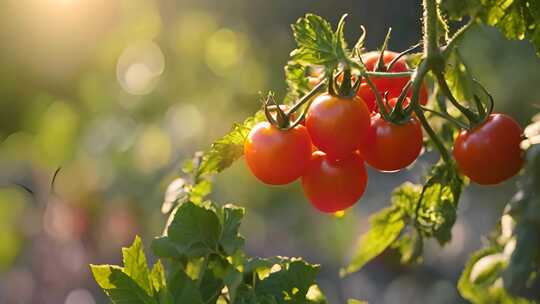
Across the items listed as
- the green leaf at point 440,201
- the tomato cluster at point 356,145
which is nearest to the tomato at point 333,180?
the tomato cluster at point 356,145

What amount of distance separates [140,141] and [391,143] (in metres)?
1.81

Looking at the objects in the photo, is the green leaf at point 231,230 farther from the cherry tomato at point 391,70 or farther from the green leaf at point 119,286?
the cherry tomato at point 391,70

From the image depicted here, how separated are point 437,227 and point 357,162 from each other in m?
0.17

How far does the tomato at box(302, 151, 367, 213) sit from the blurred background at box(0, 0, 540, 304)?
47.0 inches

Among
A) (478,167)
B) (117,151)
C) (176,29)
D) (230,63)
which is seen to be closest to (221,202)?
(117,151)

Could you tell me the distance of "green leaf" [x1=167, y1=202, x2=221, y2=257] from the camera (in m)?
0.99

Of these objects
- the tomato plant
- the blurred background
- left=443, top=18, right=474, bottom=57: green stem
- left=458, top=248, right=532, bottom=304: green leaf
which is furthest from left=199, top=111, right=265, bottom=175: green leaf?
the blurred background

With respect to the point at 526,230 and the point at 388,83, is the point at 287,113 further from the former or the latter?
the point at 526,230

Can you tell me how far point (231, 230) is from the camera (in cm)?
100

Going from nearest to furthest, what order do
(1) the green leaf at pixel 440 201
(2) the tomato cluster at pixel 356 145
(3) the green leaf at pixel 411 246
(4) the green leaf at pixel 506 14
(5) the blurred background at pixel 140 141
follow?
(4) the green leaf at pixel 506 14, (2) the tomato cluster at pixel 356 145, (1) the green leaf at pixel 440 201, (3) the green leaf at pixel 411 246, (5) the blurred background at pixel 140 141

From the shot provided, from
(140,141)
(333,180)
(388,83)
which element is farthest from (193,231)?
(140,141)

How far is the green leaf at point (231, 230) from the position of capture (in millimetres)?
984

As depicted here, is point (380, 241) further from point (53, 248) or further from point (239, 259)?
point (53, 248)

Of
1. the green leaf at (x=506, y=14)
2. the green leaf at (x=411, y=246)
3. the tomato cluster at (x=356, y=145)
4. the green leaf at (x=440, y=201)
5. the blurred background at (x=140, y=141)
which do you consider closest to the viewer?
the green leaf at (x=506, y=14)
